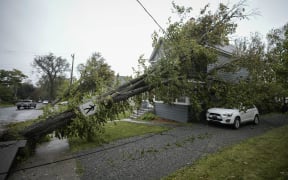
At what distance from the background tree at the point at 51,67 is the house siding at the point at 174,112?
4323 centimetres

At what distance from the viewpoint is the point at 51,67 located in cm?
4428

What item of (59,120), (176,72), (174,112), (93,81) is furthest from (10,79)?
(176,72)

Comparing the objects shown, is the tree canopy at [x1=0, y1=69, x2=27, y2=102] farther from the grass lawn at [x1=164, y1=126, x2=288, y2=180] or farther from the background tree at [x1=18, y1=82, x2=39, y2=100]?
the grass lawn at [x1=164, y1=126, x2=288, y2=180]

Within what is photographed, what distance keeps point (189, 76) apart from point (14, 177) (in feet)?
27.1

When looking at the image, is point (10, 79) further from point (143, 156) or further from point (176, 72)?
point (143, 156)

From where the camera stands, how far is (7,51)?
21875 mm

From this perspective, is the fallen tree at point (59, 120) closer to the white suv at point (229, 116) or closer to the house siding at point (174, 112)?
the house siding at point (174, 112)

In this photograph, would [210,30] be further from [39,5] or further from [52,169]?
[39,5]

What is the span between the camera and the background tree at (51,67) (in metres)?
42.8

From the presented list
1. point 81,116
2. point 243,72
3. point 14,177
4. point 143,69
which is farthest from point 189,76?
point 243,72

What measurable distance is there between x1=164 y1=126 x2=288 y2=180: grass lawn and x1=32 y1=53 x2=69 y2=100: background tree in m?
49.9

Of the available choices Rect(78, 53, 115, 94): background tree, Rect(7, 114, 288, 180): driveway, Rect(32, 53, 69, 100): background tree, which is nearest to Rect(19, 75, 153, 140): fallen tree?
Rect(78, 53, 115, 94): background tree

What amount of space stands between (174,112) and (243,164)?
7.17 metres

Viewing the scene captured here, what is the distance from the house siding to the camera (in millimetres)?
10180
